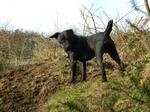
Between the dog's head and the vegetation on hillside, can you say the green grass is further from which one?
the dog's head

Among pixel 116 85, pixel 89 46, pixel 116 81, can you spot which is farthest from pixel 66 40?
pixel 116 81

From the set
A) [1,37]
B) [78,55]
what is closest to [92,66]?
[78,55]

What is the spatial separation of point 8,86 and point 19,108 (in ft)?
3.32

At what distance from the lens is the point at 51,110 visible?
3277mm

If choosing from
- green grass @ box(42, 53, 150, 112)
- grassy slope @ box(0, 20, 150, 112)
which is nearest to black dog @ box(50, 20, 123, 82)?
grassy slope @ box(0, 20, 150, 112)

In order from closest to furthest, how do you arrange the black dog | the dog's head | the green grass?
1. the green grass
2. the black dog
3. the dog's head

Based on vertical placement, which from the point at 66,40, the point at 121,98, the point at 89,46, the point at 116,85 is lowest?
the point at 121,98

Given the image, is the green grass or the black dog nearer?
the green grass

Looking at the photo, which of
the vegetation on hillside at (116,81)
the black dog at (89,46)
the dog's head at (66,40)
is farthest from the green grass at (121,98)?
the dog's head at (66,40)

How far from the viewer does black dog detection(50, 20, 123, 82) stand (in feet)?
12.3

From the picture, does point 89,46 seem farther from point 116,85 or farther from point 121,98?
point 121,98

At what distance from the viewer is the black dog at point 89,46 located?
148 inches

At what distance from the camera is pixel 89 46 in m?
4.19

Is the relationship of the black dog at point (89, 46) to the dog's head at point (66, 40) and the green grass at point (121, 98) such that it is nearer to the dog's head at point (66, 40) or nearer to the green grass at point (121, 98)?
the dog's head at point (66, 40)
